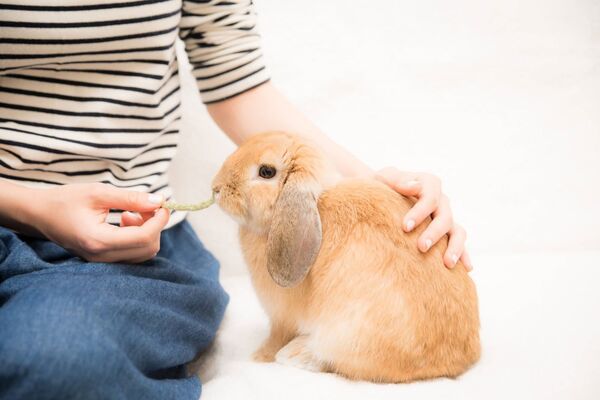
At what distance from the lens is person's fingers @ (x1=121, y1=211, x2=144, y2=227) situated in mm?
880

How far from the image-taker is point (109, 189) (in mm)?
839

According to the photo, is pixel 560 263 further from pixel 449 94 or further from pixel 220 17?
pixel 220 17

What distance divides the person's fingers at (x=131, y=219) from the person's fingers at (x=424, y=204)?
441 millimetres

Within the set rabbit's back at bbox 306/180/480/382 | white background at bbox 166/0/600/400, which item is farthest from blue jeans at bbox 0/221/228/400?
white background at bbox 166/0/600/400

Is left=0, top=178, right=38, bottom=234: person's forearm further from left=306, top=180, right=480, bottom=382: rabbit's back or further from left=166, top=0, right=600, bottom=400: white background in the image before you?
left=166, top=0, right=600, bottom=400: white background

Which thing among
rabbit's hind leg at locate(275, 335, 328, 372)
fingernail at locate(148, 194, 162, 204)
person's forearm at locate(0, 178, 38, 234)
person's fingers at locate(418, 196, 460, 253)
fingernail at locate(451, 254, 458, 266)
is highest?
person's fingers at locate(418, 196, 460, 253)

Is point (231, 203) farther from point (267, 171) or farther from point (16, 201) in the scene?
point (16, 201)

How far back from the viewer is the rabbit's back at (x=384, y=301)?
2.80 feet

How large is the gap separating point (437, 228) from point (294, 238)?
0.82 feet

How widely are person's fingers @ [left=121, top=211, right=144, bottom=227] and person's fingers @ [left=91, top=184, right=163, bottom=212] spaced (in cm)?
2

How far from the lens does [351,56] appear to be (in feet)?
5.09

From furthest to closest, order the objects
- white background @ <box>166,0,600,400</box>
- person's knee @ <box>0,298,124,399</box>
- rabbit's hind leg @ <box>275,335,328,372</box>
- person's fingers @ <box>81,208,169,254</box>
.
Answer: white background @ <box>166,0,600,400</box> < rabbit's hind leg @ <box>275,335,328,372</box> < person's fingers @ <box>81,208,169,254</box> < person's knee @ <box>0,298,124,399</box>

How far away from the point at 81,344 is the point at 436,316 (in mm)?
532

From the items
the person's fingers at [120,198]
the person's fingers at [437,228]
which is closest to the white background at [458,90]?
the person's fingers at [437,228]
